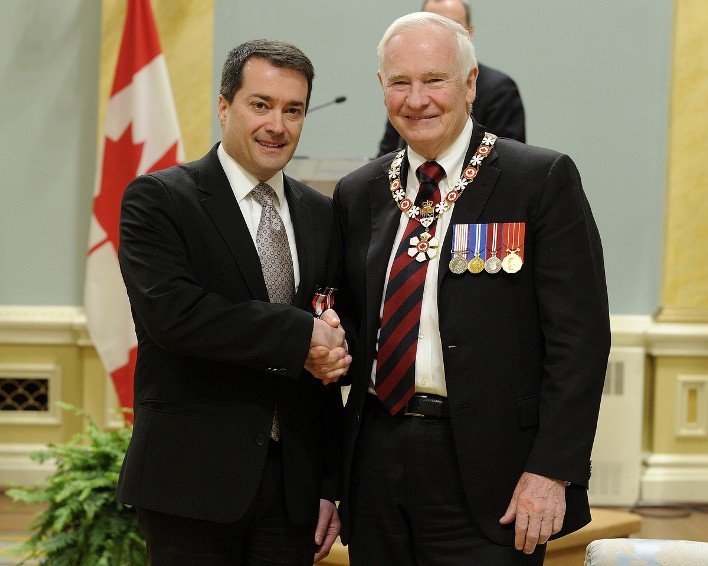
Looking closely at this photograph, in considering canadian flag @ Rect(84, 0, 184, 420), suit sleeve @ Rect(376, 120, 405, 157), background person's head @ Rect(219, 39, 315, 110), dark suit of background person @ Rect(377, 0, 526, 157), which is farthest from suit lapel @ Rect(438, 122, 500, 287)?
canadian flag @ Rect(84, 0, 184, 420)

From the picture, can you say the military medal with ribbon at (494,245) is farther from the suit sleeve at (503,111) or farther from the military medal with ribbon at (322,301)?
the suit sleeve at (503,111)

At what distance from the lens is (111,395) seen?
5656 millimetres

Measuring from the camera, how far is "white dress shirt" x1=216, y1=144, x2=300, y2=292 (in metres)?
2.47

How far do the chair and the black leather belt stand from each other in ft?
1.47

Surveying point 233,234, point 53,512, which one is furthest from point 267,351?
point 53,512

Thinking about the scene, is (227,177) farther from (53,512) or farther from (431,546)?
(53,512)

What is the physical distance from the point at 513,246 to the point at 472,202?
149mm

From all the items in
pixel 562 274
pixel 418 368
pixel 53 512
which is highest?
pixel 562 274

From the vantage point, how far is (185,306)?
2262 millimetres

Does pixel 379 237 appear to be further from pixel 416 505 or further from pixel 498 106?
pixel 498 106

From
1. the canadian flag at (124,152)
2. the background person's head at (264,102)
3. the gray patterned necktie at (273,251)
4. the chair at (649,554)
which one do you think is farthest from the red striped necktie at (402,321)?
the canadian flag at (124,152)

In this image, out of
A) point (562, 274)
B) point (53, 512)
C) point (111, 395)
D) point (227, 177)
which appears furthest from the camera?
point (111, 395)

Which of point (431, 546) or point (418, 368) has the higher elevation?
point (418, 368)

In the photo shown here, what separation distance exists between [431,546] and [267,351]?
575 mm
